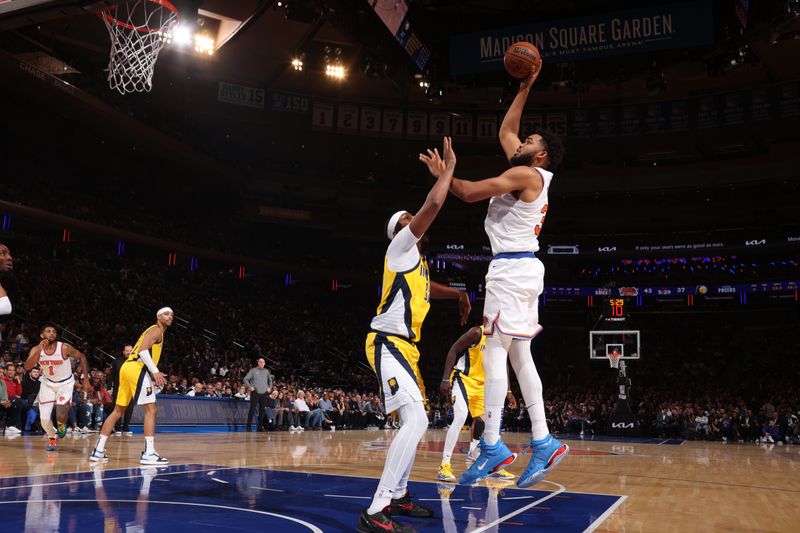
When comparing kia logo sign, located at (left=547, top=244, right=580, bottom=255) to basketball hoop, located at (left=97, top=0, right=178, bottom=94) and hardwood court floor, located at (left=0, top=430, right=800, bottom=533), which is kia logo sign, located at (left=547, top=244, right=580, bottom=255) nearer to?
hardwood court floor, located at (left=0, top=430, right=800, bottom=533)

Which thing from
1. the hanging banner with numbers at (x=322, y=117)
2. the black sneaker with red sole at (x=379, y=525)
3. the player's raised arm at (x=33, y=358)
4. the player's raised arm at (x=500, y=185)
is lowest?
the black sneaker with red sole at (x=379, y=525)

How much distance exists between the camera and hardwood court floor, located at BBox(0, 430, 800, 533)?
5.13m

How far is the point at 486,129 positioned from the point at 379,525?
26424 millimetres

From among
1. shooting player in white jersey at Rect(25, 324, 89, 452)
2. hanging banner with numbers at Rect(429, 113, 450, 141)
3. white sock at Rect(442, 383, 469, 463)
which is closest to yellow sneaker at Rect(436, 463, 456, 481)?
white sock at Rect(442, 383, 469, 463)

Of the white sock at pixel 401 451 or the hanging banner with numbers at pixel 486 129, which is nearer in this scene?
the white sock at pixel 401 451

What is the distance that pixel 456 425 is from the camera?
8023mm

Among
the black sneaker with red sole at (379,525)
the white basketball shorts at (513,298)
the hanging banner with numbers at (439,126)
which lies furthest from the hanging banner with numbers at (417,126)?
the black sneaker with red sole at (379,525)

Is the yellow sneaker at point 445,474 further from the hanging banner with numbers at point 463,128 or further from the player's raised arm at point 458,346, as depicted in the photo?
the hanging banner with numbers at point 463,128

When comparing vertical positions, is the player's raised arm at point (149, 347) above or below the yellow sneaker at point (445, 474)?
above

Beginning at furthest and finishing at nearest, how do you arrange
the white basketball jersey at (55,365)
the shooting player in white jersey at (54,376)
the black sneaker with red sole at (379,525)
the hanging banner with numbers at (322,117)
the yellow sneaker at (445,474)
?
1. the hanging banner with numbers at (322,117)
2. the white basketball jersey at (55,365)
3. the shooting player in white jersey at (54,376)
4. the yellow sneaker at (445,474)
5. the black sneaker with red sole at (379,525)

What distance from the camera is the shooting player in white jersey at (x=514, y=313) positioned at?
15.6ft

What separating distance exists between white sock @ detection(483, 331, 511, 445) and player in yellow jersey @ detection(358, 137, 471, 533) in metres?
0.52

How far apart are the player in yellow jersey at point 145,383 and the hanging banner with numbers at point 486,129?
21746 mm

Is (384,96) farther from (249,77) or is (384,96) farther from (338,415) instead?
(338,415)
